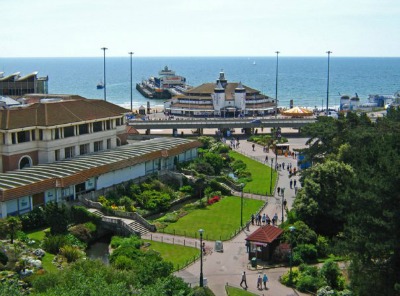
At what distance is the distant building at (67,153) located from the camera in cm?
4384

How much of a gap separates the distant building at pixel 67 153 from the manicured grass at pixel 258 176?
21.8 feet

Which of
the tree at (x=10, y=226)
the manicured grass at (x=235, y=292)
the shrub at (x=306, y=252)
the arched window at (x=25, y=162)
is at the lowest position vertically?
the manicured grass at (x=235, y=292)

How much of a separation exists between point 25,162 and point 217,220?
1821 centimetres

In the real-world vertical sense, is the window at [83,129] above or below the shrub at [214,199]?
above

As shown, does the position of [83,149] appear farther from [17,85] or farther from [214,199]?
[17,85]

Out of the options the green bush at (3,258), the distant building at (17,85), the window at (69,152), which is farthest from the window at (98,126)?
the distant building at (17,85)

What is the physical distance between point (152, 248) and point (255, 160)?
1197 inches

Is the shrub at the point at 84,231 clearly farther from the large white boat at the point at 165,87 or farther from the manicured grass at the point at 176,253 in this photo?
the large white boat at the point at 165,87

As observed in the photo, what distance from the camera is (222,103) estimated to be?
10275cm

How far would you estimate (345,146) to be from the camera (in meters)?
48.1

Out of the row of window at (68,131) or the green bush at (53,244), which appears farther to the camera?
the row of window at (68,131)

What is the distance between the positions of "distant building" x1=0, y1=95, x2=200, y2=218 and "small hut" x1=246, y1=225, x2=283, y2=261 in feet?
51.9

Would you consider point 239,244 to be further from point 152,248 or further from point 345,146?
point 345,146

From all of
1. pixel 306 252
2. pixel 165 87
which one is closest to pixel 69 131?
pixel 306 252
